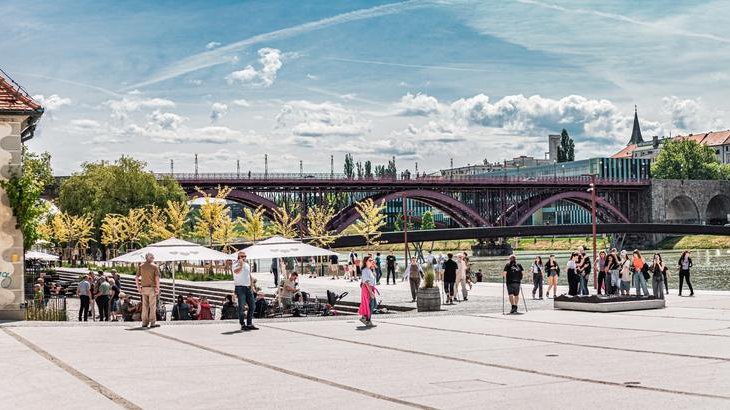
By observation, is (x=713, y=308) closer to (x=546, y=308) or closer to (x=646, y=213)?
(x=546, y=308)

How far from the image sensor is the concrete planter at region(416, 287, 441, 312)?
82.7 ft

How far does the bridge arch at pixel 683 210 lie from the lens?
145375 millimetres

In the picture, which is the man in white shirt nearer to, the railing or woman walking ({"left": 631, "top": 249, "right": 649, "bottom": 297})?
the railing

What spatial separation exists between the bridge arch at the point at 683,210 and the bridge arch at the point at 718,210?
2553 millimetres

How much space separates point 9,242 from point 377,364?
37.2ft

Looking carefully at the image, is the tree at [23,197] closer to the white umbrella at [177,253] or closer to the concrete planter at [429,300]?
the white umbrella at [177,253]

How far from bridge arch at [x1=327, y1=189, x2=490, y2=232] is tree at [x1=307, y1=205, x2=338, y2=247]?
69.3 inches

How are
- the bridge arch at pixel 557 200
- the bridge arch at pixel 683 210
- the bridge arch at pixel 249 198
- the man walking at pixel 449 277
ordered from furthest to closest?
the bridge arch at pixel 683 210
the bridge arch at pixel 557 200
the bridge arch at pixel 249 198
the man walking at pixel 449 277

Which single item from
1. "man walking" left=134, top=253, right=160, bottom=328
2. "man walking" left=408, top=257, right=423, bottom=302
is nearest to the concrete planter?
"man walking" left=408, top=257, right=423, bottom=302

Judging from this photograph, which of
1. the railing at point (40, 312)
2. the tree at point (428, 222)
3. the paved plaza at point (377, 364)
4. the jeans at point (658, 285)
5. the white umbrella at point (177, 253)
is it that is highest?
the tree at point (428, 222)

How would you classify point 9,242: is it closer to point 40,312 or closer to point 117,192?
point 40,312

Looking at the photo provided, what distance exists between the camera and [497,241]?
403ft

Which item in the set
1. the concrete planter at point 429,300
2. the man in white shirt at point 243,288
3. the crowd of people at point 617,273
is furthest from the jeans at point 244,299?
the crowd of people at point 617,273

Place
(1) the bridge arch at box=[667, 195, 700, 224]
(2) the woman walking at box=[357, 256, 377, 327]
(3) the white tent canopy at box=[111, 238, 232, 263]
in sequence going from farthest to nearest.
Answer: (1) the bridge arch at box=[667, 195, 700, 224] → (3) the white tent canopy at box=[111, 238, 232, 263] → (2) the woman walking at box=[357, 256, 377, 327]
